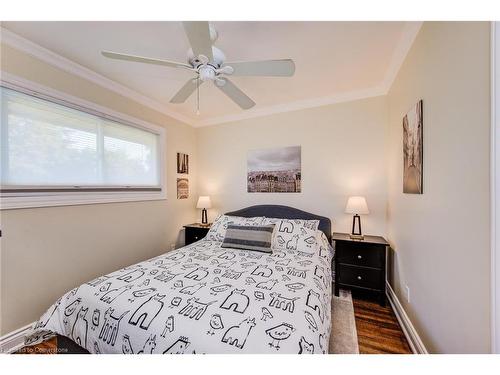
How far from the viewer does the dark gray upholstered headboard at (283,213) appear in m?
2.62

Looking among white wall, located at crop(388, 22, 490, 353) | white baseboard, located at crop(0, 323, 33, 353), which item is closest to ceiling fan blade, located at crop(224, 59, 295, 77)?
white wall, located at crop(388, 22, 490, 353)

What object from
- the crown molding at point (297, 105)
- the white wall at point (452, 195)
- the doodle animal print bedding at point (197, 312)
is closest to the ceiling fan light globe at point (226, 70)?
the white wall at point (452, 195)

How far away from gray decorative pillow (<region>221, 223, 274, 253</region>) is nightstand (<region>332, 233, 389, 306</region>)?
2.65ft

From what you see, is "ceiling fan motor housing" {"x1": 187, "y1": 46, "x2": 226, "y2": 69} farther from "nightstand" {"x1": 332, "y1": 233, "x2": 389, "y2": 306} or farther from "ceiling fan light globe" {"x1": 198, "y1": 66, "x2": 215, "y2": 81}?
"nightstand" {"x1": 332, "y1": 233, "x2": 389, "y2": 306}

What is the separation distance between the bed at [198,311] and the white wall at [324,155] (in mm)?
1249

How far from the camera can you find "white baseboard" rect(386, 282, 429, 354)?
1451 millimetres

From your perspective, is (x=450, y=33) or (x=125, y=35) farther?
(x=125, y=35)

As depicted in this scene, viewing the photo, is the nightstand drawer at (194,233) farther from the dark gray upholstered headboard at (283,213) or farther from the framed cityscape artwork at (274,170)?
the framed cityscape artwork at (274,170)

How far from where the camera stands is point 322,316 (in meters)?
1.21

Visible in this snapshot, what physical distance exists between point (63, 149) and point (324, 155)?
2936 millimetres
